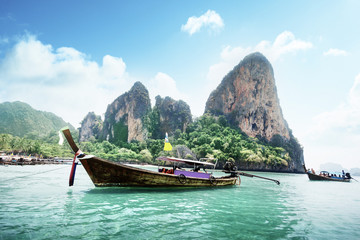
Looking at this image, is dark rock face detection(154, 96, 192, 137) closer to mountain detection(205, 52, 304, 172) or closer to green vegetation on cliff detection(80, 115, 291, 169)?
green vegetation on cliff detection(80, 115, 291, 169)

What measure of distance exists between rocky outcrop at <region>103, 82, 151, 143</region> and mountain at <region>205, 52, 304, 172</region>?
3522cm

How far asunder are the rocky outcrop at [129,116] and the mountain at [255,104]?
35223mm

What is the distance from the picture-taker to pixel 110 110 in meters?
109

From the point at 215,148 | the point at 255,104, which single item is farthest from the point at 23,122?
the point at 255,104

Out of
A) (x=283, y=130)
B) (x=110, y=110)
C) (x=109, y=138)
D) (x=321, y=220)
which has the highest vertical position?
(x=110, y=110)

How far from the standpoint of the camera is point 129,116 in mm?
95875

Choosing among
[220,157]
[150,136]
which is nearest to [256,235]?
[220,157]

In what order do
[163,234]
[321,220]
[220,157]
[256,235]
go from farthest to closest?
[220,157] < [321,220] < [256,235] < [163,234]

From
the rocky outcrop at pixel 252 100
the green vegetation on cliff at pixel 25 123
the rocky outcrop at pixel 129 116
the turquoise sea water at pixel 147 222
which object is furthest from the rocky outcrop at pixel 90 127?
the turquoise sea water at pixel 147 222

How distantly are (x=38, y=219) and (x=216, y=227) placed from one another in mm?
5114

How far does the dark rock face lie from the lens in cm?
9488

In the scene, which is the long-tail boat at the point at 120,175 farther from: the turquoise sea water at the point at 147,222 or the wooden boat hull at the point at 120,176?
the turquoise sea water at the point at 147,222

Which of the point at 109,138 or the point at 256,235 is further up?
the point at 109,138

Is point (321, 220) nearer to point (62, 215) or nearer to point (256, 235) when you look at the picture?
point (256, 235)
